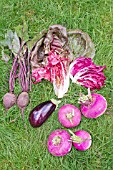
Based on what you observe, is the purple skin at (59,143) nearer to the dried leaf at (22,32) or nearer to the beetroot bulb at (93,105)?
the beetroot bulb at (93,105)

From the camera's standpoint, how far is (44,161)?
246cm

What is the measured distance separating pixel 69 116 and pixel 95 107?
6.6 inches

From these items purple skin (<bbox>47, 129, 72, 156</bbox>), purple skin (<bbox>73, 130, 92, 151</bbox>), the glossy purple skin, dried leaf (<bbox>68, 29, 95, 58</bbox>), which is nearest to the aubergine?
the glossy purple skin

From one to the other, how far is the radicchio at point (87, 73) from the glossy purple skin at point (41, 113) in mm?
226

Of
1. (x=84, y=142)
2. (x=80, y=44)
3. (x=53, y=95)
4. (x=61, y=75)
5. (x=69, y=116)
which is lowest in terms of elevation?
(x=84, y=142)

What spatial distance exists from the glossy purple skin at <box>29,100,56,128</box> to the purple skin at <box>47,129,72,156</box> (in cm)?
12

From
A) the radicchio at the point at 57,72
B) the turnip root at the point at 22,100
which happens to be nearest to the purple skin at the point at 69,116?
the radicchio at the point at 57,72

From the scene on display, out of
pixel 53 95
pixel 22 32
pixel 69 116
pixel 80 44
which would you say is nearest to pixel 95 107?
pixel 69 116

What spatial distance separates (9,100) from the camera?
2479mm

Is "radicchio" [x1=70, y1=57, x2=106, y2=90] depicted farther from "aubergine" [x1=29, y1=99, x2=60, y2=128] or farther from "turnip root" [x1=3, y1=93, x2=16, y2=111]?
"turnip root" [x1=3, y1=93, x2=16, y2=111]

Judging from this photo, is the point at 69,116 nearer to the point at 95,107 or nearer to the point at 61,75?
the point at 95,107

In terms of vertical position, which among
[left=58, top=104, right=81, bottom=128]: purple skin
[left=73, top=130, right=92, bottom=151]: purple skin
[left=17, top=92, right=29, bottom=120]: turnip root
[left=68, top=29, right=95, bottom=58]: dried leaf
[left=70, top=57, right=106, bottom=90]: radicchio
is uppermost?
[left=68, top=29, right=95, bottom=58]: dried leaf

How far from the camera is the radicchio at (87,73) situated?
2.45 m

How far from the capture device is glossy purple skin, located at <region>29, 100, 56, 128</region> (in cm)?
243
